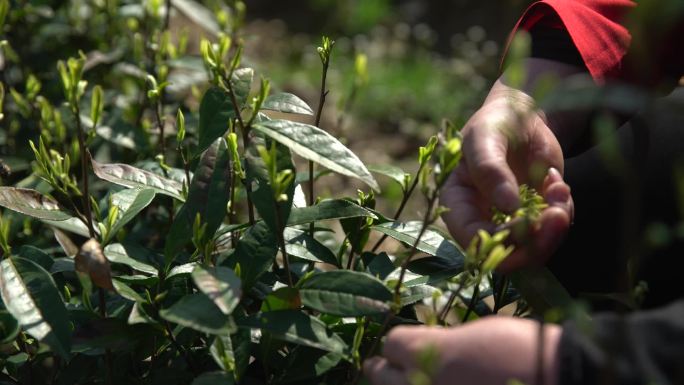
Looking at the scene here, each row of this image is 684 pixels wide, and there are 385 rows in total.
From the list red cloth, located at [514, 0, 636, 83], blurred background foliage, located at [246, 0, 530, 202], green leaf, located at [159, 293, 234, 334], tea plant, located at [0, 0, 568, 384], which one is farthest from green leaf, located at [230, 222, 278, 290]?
blurred background foliage, located at [246, 0, 530, 202]

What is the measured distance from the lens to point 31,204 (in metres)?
1.27

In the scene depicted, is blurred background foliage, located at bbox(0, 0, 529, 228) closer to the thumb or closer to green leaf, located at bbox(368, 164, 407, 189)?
green leaf, located at bbox(368, 164, 407, 189)

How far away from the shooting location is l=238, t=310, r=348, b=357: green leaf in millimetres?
1071

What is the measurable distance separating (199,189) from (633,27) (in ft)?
2.21

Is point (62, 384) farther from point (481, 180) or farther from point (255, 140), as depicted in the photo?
point (481, 180)

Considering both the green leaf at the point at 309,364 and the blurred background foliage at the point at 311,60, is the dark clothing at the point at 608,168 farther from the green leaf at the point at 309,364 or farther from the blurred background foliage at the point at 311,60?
the green leaf at the point at 309,364

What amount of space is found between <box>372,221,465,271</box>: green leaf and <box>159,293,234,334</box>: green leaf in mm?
333

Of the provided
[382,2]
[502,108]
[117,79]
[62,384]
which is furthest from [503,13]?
[62,384]

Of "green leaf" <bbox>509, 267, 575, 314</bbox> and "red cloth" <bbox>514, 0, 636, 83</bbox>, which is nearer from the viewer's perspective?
"green leaf" <bbox>509, 267, 575, 314</bbox>

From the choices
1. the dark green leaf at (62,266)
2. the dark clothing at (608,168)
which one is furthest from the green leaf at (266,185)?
the dark clothing at (608,168)

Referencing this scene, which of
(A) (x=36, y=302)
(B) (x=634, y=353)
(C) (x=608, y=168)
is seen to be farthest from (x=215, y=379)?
(C) (x=608, y=168)

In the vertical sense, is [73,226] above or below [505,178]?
below

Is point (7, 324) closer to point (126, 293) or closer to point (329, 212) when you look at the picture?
point (126, 293)

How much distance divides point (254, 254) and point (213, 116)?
0.69ft
